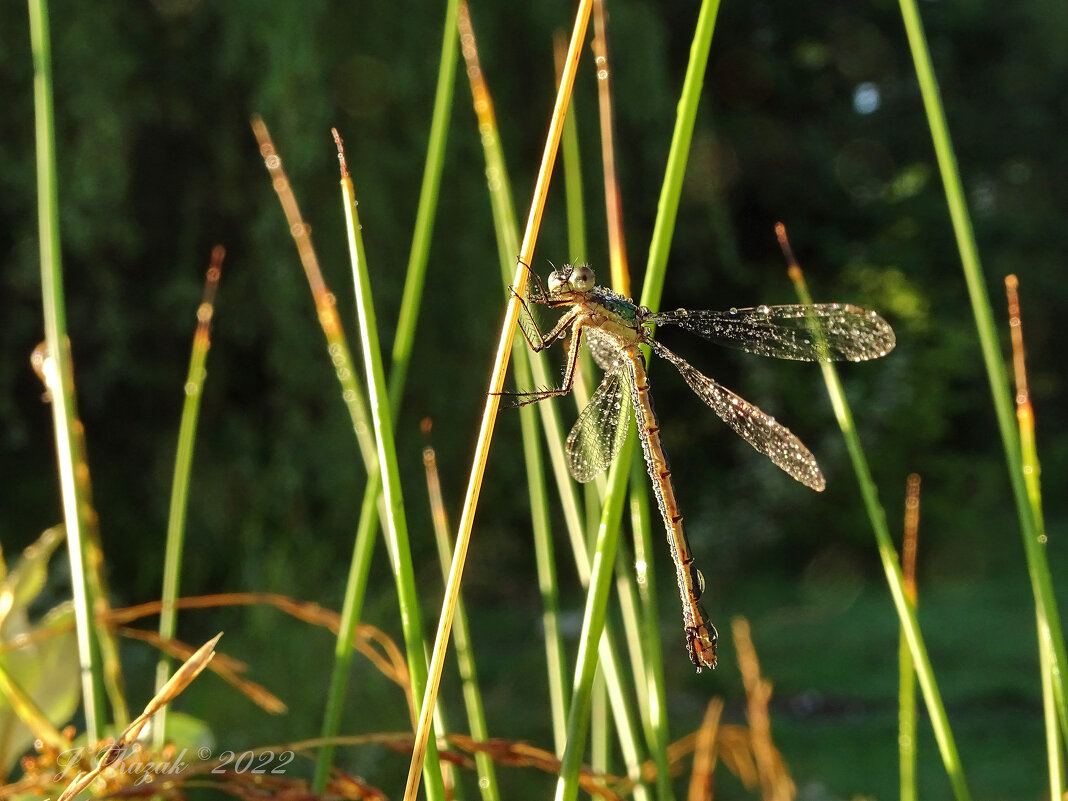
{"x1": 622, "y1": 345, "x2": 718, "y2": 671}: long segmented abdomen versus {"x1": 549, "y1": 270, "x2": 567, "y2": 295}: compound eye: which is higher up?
{"x1": 549, "y1": 270, "x2": 567, "y2": 295}: compound eye

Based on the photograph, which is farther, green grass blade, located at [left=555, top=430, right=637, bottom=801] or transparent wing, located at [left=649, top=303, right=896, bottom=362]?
transparent wing, located at [left=649, top=303, right=896, bottom=362]

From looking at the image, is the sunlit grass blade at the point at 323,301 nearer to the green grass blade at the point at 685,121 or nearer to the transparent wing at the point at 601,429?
the transparent wing at the point at 601,429

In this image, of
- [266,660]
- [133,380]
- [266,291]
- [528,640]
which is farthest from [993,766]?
[133,380]

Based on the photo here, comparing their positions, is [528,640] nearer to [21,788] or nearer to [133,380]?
[133,380]

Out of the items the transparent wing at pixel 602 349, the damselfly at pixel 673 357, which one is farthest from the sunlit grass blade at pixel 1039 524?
the transparent wing at pixel 602 349

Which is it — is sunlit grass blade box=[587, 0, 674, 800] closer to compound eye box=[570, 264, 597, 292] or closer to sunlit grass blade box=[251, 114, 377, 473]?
compound eye box=[570, 264, 597, 292]

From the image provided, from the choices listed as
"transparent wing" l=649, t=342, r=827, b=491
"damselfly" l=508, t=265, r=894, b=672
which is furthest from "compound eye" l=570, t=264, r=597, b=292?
"transparent wing" l=649, t=342, r=827, b=491

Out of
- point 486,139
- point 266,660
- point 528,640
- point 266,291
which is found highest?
point 266,291
